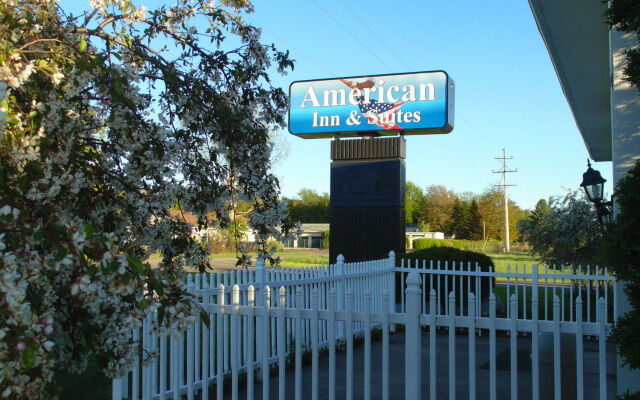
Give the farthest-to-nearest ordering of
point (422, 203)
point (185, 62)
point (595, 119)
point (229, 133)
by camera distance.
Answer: point (422, 203) → point (595, 119) → point (185, 62) → point (229, 133)

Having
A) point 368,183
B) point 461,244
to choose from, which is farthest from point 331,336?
point 461,244

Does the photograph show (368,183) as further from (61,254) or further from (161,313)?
(61,254)

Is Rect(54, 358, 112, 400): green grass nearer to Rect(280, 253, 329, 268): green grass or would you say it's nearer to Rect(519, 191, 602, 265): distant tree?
Rect(519, 191, 602, 265): distant tree

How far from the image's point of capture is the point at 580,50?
872 cm

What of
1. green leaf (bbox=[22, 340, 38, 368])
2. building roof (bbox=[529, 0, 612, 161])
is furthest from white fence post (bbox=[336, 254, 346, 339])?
green leaf (bbox=[22, 340, 38, 368])

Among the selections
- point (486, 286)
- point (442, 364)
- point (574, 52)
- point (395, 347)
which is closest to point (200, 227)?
point (442, 364)

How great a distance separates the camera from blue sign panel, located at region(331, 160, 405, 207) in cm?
1410

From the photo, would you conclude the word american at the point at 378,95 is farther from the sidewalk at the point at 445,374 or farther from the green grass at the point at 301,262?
the green grass at the point at 301,262

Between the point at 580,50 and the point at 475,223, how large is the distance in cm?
5976

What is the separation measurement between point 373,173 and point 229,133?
32.1ft

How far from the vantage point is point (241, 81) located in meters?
5.03

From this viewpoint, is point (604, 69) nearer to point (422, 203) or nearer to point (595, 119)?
point (595, 119)

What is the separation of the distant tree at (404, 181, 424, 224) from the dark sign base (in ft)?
213

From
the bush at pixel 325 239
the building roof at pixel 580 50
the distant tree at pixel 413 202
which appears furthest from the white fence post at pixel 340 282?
the distant tree at pixel 413 202
